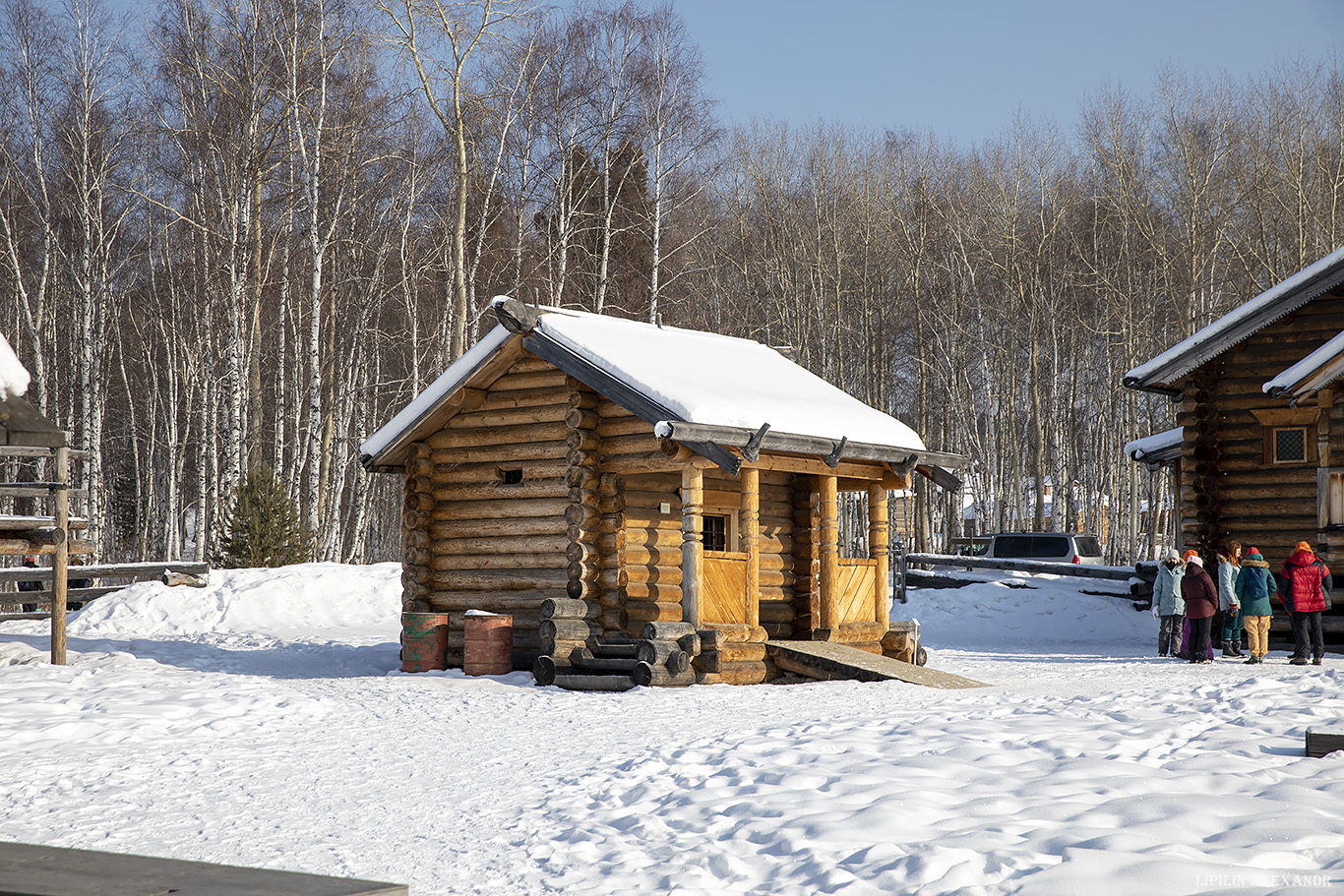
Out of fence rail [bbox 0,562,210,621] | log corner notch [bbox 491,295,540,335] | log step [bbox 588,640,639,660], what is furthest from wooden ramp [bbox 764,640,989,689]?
fence rail [bbox 0,562,210,621]

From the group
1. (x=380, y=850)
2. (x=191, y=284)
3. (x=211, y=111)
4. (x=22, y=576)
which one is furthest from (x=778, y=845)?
(x=191, y=284)

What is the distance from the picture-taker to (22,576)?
22641 mm

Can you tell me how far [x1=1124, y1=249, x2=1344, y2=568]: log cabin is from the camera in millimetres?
19531

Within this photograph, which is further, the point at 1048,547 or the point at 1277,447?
the point at 1048,547

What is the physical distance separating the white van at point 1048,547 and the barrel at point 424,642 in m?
17.6

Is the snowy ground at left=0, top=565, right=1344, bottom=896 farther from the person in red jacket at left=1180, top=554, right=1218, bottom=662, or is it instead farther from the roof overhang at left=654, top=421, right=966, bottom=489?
the roof overhang at left=654, top=421, right=966, bottom=489

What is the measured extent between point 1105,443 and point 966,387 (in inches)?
204

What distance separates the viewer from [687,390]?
14.8 meters

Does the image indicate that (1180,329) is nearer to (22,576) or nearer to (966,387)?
(966,387)

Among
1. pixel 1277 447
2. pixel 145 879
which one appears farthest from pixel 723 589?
pixel 145 879

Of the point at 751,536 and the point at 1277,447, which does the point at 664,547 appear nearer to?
the point at 751,536

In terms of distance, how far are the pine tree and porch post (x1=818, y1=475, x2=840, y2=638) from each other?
14.7 m

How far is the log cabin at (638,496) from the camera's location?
578 inches

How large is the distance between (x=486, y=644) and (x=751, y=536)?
12.4ft
